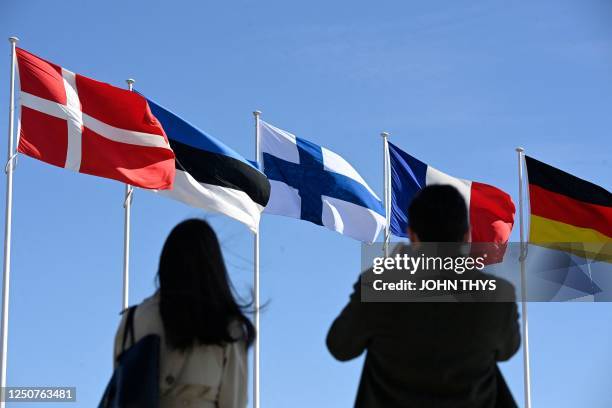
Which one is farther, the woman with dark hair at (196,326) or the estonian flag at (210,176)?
the estonian flag at (210,176)

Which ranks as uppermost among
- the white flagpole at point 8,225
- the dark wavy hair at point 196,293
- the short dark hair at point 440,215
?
the white flagpole at point 8,225

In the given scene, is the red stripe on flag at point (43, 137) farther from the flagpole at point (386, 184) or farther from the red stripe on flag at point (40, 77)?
the flagpole at point (386, 184)

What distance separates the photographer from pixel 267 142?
21.5 m

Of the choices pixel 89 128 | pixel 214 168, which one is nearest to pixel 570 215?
pixel 214 168

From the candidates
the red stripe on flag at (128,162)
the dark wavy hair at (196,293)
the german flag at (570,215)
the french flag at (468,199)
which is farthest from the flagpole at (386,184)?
the dark wavy hair at (196,293)

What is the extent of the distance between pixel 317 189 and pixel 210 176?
3.73 metres

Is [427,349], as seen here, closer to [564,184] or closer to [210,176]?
[210,176]

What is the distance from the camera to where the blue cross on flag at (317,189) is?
67.5ft

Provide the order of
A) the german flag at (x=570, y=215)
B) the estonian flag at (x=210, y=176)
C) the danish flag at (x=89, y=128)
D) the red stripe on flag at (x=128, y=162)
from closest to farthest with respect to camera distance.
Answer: the danish flag at (x=89, y=128)
the red stripe on flag at (x=128, y=162)
the estonian flag at (x=210, y=176)
the german flag at (x=570, y=215)

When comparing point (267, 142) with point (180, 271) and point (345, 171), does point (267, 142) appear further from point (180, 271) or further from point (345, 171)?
point (180, 271)

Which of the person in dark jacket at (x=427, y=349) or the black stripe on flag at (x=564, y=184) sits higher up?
the black stripe on flag at (x=564, y=184)

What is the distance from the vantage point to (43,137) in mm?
15594

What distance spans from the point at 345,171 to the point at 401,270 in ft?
53.1

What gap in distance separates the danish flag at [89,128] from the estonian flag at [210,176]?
37.6 inches
